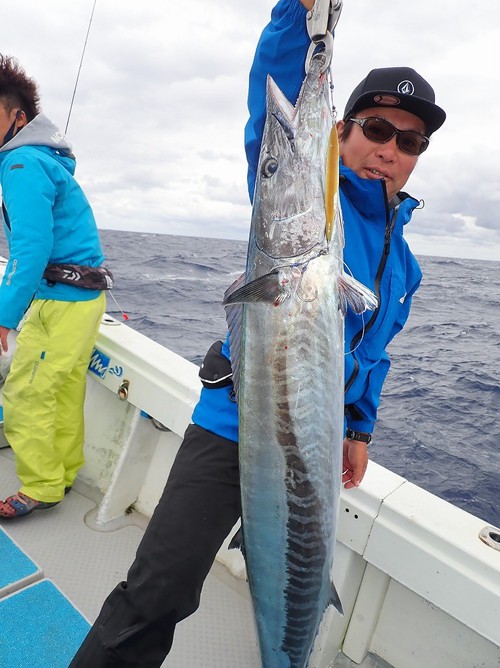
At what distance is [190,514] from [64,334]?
1719 mm

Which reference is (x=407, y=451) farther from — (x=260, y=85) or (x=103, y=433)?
(x=260, y=85)

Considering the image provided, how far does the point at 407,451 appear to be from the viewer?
579 centimetres

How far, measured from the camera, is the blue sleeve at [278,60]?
61.1 inches

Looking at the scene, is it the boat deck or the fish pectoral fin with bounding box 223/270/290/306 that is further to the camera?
the boat deck

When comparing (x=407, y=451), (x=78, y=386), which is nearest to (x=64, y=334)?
(x=78, y=386)

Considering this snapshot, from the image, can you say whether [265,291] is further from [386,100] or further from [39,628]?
[39,628]

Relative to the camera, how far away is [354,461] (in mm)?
2131

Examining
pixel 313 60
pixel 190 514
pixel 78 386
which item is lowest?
pixel 78 386

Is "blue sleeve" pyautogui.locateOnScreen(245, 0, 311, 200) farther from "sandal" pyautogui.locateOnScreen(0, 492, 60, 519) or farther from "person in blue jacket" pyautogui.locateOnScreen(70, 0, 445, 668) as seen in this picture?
"sandal" pyautogui.locateOnScreen(0, 492, 60, 519)

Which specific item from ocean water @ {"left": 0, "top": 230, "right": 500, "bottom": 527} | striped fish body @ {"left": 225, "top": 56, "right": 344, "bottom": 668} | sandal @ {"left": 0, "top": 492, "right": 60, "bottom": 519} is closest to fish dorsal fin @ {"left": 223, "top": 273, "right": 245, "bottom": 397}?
striped fish body @ {"left": 225, "top": 56, "right": 344, "bottom": 668}

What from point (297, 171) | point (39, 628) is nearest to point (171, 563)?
point (39, 628)

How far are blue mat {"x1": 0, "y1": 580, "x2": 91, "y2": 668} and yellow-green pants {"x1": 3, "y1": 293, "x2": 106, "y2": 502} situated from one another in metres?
0.76

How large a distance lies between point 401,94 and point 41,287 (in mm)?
2236

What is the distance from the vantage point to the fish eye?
4.27 feet
